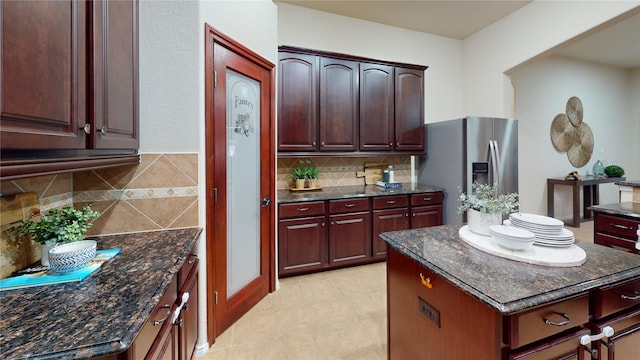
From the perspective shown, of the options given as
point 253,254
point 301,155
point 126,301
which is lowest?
point 253,254

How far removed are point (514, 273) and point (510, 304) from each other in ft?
0.84

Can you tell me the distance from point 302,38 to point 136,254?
3208mm

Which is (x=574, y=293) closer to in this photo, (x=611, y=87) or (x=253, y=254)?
(x=253, y=254)

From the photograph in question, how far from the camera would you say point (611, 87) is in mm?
5688

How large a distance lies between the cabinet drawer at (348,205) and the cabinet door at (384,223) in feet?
0.57

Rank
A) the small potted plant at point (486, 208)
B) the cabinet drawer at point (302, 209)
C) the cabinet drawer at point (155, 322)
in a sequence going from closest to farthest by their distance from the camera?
the cabinet drawer at point (155, 322)
the small potted plant at point (486, 208)
the cabinet drawer at point (302, 209)

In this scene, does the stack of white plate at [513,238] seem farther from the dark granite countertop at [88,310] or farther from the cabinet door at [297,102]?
the cabinet door at [297,102]

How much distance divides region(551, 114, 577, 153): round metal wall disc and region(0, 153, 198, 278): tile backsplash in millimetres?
6211

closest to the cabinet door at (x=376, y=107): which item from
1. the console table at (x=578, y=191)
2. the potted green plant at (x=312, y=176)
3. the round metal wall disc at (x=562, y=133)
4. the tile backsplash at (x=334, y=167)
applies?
the tile backsplash at (x=334, y=167)

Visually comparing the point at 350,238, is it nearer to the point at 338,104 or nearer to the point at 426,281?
the point at 338,104

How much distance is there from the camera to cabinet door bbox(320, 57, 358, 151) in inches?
128

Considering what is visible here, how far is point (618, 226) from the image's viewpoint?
86.2 inches

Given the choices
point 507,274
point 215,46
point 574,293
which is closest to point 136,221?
point 215,46

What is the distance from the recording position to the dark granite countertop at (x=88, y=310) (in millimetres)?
709
